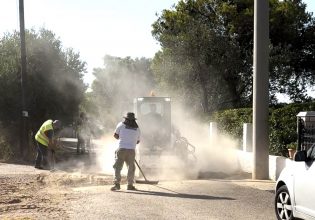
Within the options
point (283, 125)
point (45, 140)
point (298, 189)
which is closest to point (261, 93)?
point (283, 125)

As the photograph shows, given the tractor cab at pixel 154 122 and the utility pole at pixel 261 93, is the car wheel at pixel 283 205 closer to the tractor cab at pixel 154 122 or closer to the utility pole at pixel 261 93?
the utility pole at pixel 261 93

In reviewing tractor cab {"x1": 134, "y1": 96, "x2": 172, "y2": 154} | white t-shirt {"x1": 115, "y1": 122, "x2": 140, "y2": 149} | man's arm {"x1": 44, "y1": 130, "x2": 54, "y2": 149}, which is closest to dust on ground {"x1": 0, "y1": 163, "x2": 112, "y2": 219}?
man's arm {"x1": 44, "y1": 130, "x2": 54, "y2": 149}

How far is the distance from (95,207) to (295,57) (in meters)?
22.5

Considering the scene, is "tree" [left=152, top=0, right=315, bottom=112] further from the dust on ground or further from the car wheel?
the car wheel

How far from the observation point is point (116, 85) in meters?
39.8

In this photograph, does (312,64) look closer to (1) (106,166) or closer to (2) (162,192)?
(1) (106,166)

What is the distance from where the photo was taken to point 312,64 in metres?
31.1

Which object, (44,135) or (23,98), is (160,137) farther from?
(23,98)

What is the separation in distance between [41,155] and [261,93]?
24.8 ft

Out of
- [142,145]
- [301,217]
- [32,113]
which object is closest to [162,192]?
[301,217]

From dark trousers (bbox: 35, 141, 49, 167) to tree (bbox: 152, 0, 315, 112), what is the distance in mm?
10595

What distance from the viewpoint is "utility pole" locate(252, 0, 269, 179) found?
13.6m

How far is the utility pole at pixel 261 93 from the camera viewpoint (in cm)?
1360

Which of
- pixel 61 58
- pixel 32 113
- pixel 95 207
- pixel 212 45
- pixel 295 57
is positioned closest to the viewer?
pixel 95 207
